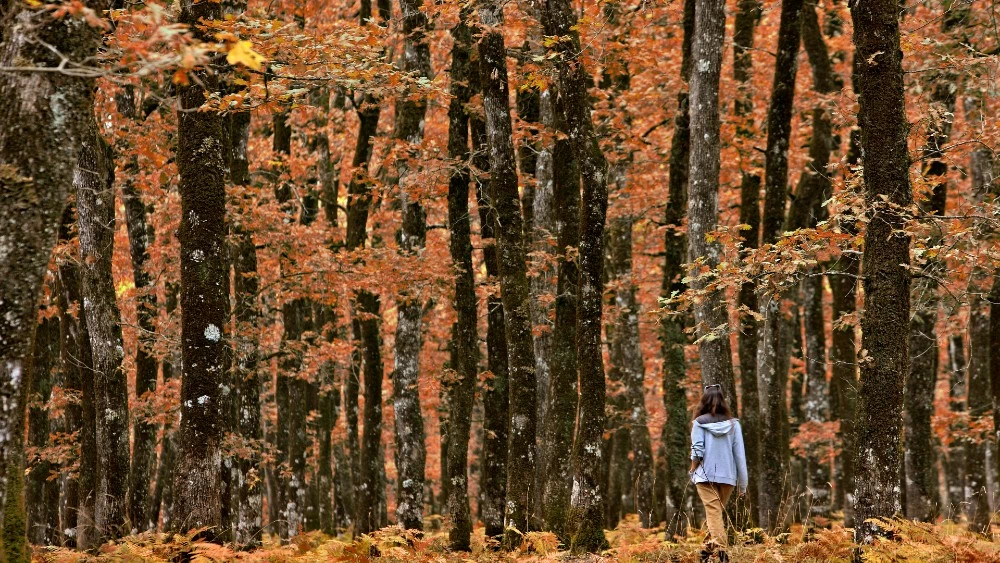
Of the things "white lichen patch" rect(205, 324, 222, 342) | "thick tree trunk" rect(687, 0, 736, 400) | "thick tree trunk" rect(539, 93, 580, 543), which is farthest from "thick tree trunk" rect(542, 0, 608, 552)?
"white lichen patch" rect(205, 324, 222, 342)

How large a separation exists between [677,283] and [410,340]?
523 cm

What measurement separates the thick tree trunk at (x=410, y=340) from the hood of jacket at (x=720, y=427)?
639cm

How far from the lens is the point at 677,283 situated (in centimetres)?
1669

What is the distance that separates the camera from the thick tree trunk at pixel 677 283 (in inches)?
657

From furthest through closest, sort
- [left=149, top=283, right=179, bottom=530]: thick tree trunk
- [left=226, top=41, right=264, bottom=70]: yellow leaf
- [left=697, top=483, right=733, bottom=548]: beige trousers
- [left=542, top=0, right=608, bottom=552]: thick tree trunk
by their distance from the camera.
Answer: [left=149, top=283, right=179, bottom=530]: thick tree trunk → [left=542, top=0, right=608, bottom=552]: thick tree trunk → [left=697, top=483, right=733, bottom=548]: beige trousers → [left=226, top=41, right=264, bottom=70]: yellow leaf

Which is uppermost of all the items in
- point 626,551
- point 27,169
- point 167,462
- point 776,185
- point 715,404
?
point 776,185

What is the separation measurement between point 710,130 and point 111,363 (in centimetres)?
983

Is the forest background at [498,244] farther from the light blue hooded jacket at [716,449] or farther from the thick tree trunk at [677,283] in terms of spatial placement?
the light blue hooded jacket at [716,449]

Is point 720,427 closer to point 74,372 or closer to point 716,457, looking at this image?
point 716,457

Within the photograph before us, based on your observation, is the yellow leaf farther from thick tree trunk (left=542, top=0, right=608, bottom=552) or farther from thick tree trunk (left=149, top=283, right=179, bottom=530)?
thick tree trunk (left=149, top=283, right=179, bottom=530)

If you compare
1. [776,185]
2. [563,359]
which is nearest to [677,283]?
[776,185]

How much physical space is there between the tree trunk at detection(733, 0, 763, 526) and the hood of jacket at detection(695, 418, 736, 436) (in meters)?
3.87

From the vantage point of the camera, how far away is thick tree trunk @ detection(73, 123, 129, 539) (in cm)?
1308

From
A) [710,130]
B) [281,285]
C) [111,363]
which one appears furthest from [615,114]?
[111,363]
